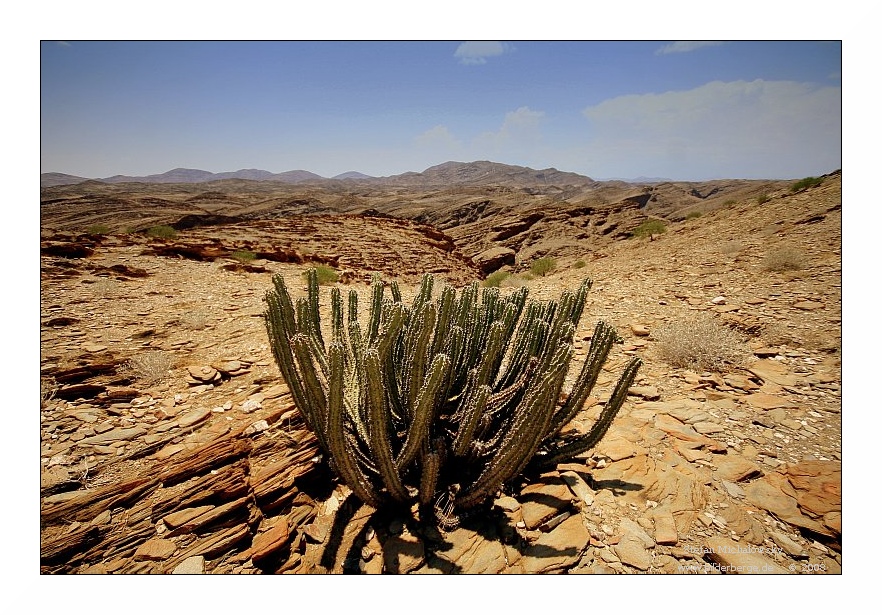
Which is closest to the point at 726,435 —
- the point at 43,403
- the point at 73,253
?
the point at 43,403

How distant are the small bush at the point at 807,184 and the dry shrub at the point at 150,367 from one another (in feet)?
56.8

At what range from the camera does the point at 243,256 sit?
1213 centimetres

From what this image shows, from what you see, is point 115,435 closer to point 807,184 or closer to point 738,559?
point 738,559

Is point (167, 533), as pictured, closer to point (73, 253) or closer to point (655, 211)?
point (73, 253)

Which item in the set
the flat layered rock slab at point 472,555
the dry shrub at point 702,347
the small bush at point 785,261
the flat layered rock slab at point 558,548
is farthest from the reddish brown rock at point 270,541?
the small bush at point 785,261

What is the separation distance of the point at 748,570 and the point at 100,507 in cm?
378

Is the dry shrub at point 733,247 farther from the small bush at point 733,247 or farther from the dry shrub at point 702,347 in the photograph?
the dry shrub at point 702,347

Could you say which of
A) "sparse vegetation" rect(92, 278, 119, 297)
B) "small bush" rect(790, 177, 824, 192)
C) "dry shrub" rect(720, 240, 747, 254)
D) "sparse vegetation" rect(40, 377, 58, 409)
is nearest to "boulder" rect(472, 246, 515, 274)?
"dry shrub" rect(720, 240, 747, 254)

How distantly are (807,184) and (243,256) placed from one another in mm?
18423

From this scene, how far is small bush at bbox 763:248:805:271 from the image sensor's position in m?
6.93

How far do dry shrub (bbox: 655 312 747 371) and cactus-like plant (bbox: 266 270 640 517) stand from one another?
2019mm

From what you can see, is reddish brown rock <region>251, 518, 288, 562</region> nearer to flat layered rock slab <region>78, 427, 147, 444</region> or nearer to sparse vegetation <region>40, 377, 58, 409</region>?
flat layered rock slab <region>78, 427, 147, 444</region>

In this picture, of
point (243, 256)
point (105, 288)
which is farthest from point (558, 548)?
point (243, 256)
